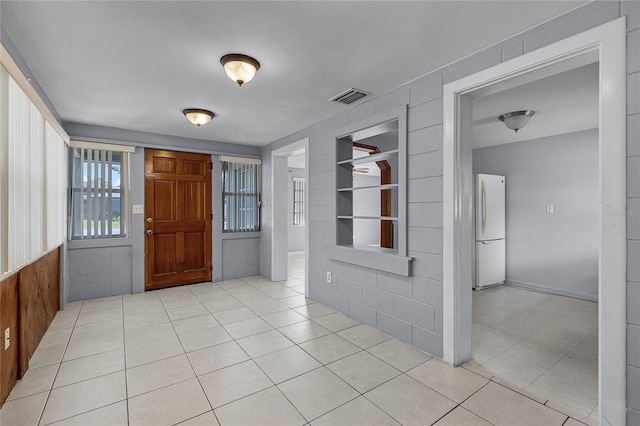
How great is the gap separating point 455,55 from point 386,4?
836mm

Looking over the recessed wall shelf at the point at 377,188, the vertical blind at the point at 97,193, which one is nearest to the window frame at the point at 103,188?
the vertical blind at the point at 97,193

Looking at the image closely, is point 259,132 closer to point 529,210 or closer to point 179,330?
point 179,330

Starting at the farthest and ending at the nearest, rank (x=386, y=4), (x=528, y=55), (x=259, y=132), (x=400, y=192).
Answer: (x=259, y=132)
(x=400, y=192)
(x=528, y=55)
(x=386, y=4)

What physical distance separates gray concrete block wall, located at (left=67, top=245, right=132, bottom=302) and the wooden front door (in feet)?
0.95

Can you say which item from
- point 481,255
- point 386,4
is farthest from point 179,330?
point 481,255

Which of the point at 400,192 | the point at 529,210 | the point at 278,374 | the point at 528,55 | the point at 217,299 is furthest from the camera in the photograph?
the point at 529,210

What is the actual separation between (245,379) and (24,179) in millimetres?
2122

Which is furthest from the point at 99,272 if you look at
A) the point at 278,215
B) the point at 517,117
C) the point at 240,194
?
the point at 517,117

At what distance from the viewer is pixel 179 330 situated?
304 centimetres

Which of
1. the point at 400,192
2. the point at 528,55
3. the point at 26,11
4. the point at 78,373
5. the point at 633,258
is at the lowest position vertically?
the point at 78,373

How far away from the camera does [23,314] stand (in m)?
2.30

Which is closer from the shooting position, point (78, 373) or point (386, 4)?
point (386, 4)

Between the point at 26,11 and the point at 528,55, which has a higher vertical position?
the point at 26,11

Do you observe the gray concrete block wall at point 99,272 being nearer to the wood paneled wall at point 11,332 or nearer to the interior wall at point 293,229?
the wood paneled wall at point 11,332
